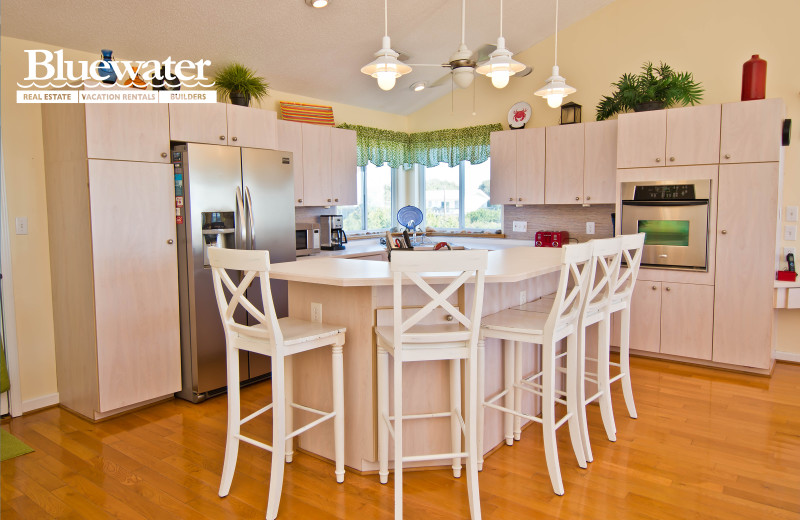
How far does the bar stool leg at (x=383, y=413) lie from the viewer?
2352 millimetres

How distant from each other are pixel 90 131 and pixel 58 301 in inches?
45.5

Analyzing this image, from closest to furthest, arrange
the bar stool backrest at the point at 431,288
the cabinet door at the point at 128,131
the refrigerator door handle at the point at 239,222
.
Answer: the bar stool backrest at the point at 431,288, the cabinet door at the point at 128,131, the refrigerator door handle at the point at 239,222

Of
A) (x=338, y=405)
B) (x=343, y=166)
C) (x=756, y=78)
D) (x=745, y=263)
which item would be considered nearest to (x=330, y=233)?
(x=343, y=166)

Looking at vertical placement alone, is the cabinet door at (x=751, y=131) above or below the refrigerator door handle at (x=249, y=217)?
above

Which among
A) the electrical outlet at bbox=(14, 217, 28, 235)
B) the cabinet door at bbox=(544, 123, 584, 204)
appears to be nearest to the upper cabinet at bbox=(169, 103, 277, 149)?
the electrical outlet at bbox=(14, 217, 28, 235)

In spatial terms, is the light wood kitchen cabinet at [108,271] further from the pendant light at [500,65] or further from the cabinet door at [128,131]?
the pendant light at [500,65]

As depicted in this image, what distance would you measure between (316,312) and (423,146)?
12.9 feet

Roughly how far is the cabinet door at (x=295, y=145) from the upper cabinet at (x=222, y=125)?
0.30 m

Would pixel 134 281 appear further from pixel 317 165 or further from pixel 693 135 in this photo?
pixel 693 135

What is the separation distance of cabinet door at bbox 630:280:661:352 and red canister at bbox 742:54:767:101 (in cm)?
155

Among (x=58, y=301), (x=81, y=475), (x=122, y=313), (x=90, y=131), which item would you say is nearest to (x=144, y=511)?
(x=81, y=475)

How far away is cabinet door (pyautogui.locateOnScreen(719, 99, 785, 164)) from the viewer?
12.3 ft

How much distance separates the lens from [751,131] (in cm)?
382

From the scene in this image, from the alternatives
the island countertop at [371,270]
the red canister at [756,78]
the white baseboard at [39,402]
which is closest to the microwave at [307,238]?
the island countertop at [371,270]
